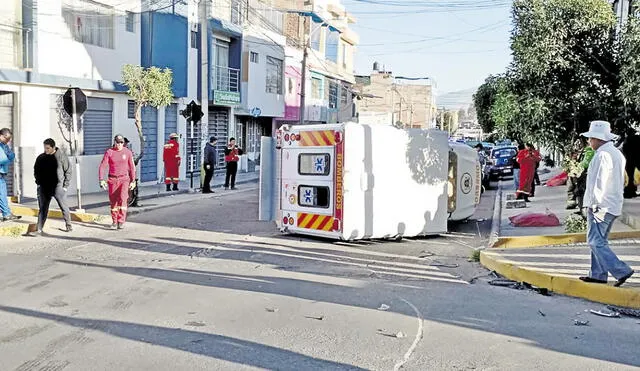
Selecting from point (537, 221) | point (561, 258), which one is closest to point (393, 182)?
point (561, 258)

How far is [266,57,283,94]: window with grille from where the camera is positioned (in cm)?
4069

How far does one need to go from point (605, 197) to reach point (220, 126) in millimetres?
28094

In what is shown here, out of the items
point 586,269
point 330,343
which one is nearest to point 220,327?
point 330,343

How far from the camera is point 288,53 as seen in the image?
4422 cm

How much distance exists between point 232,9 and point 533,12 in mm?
24734

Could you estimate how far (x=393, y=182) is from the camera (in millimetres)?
13164

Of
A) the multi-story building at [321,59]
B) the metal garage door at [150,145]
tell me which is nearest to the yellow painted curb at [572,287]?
the metal garage door at [150,145]

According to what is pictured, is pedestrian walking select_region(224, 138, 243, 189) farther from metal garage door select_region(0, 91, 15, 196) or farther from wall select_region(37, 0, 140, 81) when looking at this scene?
metal garage door select_region(0, 91, 15, 196)

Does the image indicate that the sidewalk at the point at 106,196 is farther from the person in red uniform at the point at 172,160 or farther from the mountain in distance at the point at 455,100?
the mountain in distance at the point at 455,100

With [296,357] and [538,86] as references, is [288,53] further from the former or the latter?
[296,357]

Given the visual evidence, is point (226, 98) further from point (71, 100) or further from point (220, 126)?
point (71, 100)

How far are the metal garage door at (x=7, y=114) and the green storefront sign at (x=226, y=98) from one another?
13.7m

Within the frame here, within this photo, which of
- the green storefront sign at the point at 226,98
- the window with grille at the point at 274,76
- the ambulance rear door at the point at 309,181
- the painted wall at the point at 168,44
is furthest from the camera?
the window with grille at the point at 274,76

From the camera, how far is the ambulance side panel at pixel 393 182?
41.4 feet
